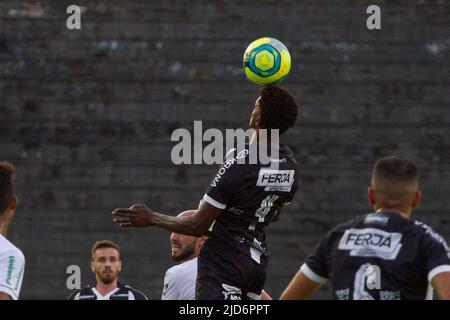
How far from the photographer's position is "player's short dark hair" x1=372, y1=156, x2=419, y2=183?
18.6 ft

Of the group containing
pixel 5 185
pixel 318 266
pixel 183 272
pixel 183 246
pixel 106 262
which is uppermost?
pixel 5 185

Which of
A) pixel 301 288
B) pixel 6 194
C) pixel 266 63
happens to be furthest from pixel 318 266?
pixel 266 63

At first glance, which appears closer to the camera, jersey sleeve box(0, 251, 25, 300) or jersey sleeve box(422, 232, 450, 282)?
jersey sleeve box(422, 232, 450, 282)

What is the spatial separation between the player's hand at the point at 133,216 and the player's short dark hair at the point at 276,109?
1.02 m

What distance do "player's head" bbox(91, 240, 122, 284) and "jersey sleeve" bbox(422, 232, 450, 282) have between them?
265 inches

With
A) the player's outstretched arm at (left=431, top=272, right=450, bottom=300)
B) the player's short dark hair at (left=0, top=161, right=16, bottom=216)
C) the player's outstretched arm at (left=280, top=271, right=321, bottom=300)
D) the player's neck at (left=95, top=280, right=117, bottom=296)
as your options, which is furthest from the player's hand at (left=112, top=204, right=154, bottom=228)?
the player's neck at (left=95, top=280, right=117, bottom=296)

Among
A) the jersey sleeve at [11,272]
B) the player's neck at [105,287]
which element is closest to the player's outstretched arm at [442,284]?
the jersey sleeve at [11,272]

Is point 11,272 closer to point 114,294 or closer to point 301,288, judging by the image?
point 301,288

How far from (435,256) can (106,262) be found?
6.93 metres

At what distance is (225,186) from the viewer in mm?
7363

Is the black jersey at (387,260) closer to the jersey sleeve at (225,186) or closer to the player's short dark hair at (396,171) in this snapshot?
the player's short dark hair at (396,171)

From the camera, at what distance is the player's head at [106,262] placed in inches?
474

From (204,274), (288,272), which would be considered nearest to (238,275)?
(204,274)

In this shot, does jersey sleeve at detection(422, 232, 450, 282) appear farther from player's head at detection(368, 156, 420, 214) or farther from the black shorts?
the black shorts
